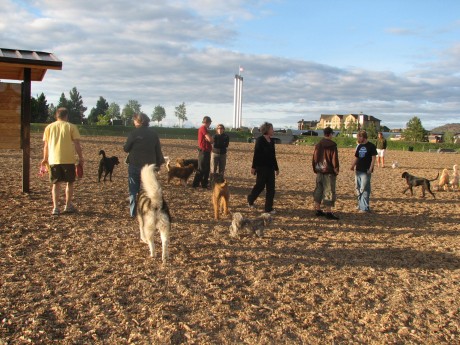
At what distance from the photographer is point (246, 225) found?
6547 mm

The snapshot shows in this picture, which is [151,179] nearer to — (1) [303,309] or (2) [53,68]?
(1) [303,309]

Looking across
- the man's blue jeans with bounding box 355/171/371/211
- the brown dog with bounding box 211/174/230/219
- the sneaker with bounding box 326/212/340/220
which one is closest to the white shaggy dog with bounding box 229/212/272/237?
the brown dog with bounding box 211/174/230/219

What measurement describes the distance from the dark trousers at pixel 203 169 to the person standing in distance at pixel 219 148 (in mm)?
217

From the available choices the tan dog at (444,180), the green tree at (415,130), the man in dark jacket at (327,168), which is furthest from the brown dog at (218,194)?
the green tree at (415,130)

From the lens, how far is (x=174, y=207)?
8.79 meters

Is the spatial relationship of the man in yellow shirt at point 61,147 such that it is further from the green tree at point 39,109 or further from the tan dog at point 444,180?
the green tree at point 39,109

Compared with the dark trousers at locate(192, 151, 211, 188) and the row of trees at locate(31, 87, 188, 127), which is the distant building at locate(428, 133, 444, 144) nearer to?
the row of trees at locate(31, 87, 188, 127)

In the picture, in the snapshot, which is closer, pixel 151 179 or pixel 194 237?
pixel 151 179

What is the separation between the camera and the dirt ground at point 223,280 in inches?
145

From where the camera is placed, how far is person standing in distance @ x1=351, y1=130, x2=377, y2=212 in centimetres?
909

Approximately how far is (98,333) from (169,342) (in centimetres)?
63

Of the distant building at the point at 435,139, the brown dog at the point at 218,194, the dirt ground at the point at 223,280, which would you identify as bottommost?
the dirt ground at the point at 223,280

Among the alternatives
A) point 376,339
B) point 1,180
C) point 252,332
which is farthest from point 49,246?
point 1,180

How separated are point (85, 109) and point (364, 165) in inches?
4817
